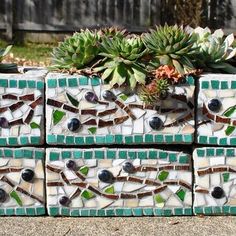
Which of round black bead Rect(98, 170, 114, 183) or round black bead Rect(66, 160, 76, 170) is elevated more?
round black bead Rect(66, 160, 76, 170)

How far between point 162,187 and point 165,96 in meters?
0.61

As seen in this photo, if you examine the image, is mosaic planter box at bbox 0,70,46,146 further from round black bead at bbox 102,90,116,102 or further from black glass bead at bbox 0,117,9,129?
round black bead at bbox 102,90,116,102

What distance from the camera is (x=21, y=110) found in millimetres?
5059

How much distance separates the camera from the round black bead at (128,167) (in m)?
5.08

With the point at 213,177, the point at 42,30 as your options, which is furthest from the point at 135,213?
the point at 42,30

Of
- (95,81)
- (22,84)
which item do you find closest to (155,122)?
(95,81)

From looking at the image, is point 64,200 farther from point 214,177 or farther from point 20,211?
point 214,177

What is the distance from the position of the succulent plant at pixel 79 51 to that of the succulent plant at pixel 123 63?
0.27 ft

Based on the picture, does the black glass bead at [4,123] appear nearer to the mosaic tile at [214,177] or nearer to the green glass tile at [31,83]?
the green glass tile at [31,83]

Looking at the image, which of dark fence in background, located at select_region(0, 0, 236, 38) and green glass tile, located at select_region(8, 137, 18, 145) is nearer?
green glass tile, located at select_region(8, 137, 18, 145)

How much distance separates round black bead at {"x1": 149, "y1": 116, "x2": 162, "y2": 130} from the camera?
16.5 feet

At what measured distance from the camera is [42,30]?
48.2 ft

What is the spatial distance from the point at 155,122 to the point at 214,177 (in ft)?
1.79

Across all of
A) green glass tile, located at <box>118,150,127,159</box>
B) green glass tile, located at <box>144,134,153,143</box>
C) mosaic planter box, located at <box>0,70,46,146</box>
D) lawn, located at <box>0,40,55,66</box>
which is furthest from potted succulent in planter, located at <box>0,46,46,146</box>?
lawn, located at <box>0,40,55,66</box>
